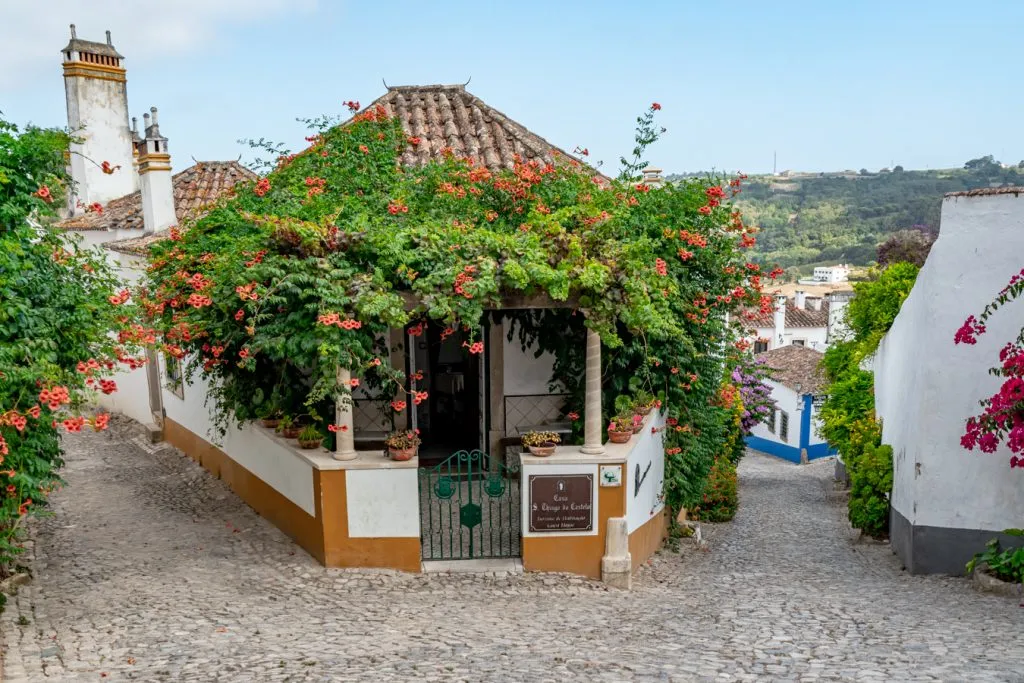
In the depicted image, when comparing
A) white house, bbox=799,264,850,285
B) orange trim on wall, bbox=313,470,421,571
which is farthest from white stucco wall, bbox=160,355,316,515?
white house, bbox=799,264,850,285

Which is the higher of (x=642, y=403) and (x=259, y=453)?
(x=642, y=403)

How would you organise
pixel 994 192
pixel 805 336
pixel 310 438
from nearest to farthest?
pixel 310 438
pixel 994 192
pixel 805 336

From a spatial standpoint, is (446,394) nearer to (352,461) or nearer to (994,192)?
(352,461)

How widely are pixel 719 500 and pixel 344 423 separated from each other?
845 centimetres

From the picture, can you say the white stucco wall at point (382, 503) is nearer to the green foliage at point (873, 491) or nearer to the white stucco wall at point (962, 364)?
the white stucco wall at point (962, 364)

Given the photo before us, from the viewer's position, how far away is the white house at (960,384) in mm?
8977

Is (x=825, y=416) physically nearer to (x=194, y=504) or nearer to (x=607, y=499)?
(x=607, y=499)

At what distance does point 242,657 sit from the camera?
20.1 feet

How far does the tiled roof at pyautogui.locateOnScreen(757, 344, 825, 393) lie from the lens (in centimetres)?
3362

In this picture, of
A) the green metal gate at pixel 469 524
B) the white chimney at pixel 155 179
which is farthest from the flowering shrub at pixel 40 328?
the white chimney at pixel 155 179

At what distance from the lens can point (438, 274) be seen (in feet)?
25.4

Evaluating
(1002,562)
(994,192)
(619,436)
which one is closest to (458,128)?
(619,436)

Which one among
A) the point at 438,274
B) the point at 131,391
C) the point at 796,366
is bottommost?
the point at 796,366

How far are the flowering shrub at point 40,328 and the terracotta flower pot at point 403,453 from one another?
240cm
